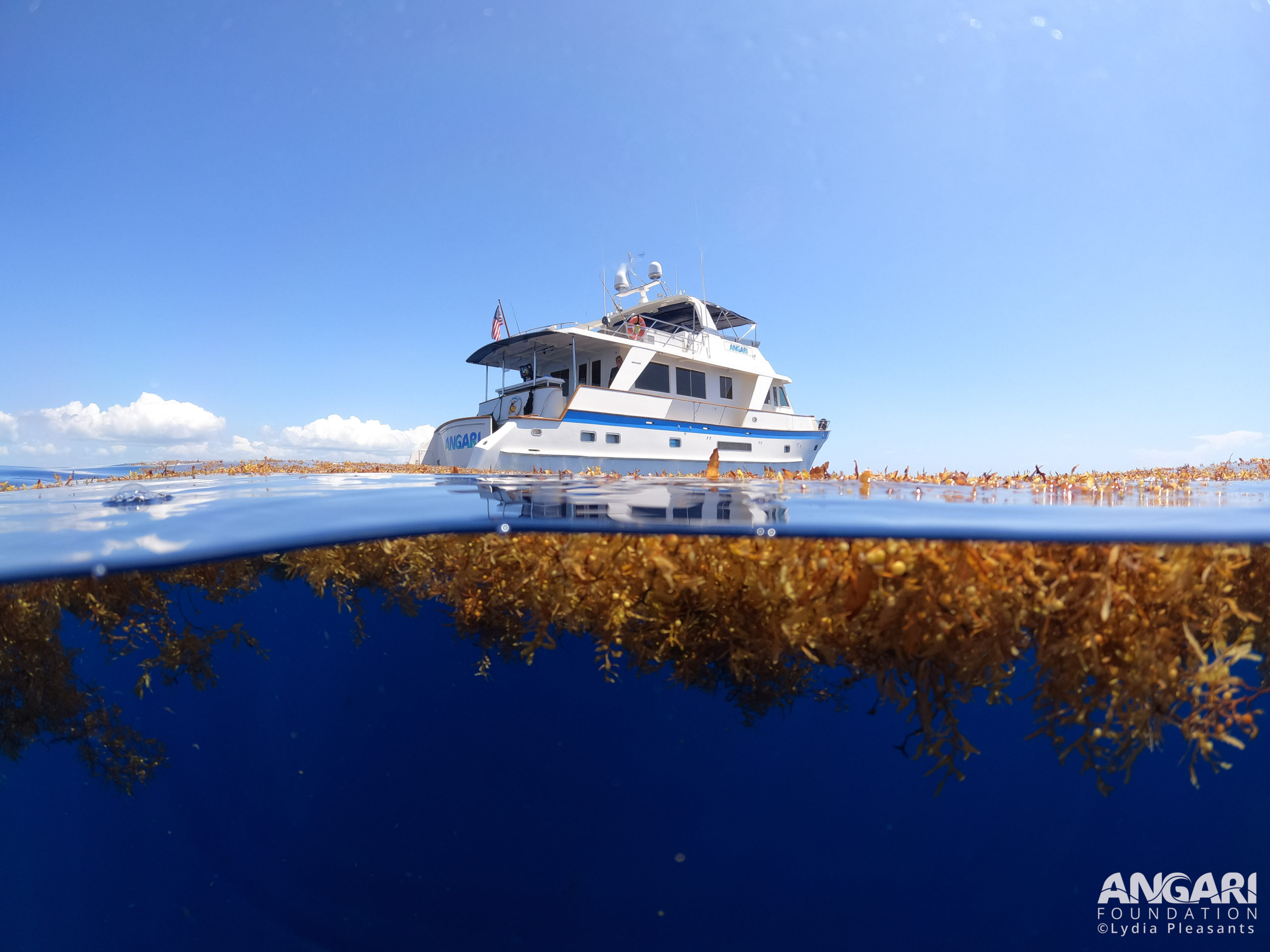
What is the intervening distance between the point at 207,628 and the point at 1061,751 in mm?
6243

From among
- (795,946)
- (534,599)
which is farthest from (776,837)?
(534,599)

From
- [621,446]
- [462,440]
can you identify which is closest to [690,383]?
[621,446]

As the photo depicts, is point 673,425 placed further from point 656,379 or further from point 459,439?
point 459,439

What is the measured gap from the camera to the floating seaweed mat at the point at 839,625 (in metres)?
2.49

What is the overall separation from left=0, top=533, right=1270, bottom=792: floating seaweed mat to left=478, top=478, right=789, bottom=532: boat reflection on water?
0.67ft

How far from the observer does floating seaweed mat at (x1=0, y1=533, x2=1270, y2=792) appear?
2.49m

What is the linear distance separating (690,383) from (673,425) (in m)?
1.94

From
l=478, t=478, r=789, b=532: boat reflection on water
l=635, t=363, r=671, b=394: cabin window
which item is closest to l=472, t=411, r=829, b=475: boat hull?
l=635, t=363, r=671, b=394: cabin window

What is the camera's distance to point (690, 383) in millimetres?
16266

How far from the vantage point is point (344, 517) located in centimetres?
430

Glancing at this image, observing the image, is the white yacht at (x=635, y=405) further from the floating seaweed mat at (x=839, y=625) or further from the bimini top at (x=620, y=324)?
the floating seaweed mat at (x=839, y=625)

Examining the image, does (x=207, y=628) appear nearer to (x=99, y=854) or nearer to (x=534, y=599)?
(x=99, y=854)

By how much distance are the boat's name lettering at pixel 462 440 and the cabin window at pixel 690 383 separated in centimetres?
617

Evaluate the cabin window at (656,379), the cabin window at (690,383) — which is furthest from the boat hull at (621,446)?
the cabin window at (690,383)
